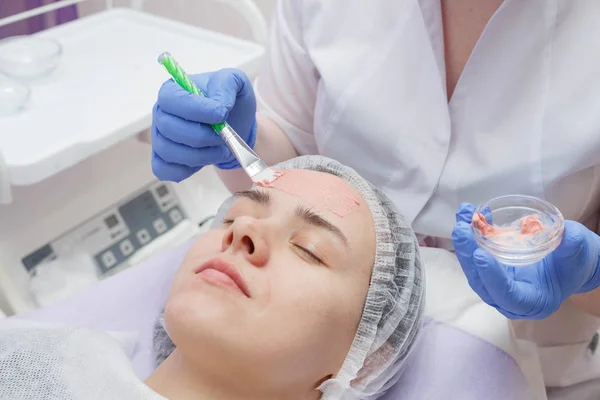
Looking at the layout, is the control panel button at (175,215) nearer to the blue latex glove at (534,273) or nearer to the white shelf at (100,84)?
the white shelf at (100,84)

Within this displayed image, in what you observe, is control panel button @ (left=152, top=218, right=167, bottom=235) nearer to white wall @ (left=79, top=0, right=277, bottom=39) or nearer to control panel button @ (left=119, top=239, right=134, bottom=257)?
control panel button @ (left=119, top=239, right=134, bottom=257)

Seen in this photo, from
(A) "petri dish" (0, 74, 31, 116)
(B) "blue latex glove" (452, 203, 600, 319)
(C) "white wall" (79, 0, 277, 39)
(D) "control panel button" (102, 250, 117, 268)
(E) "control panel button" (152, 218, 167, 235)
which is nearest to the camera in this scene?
(B) "blue latex glove" (452, 203, 600, 319)

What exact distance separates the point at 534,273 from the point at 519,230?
0.06m

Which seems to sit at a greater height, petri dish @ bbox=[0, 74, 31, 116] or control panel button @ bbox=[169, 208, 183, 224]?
petri dish @ bbox=[0, 74, 31, 116]

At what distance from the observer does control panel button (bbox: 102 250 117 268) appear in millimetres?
1648

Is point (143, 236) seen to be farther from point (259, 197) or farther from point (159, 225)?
Answer: point (259, 197)

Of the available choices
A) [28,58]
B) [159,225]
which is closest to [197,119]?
[28,58]

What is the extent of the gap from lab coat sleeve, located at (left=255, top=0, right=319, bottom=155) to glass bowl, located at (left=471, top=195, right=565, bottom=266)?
1.63 feet

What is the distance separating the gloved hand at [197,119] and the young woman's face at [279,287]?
123 mm

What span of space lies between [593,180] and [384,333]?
43 cm

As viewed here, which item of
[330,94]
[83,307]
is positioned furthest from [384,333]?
[83,307]

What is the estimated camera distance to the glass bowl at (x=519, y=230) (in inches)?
31.7

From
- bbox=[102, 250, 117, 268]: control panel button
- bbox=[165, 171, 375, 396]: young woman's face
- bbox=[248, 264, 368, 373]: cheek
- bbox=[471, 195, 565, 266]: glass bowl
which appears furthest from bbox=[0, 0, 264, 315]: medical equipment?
bbox=[471, 195, 565, 266]: glass bowl

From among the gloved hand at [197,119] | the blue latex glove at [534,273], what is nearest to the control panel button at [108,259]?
the gloved hand at [197,119]
